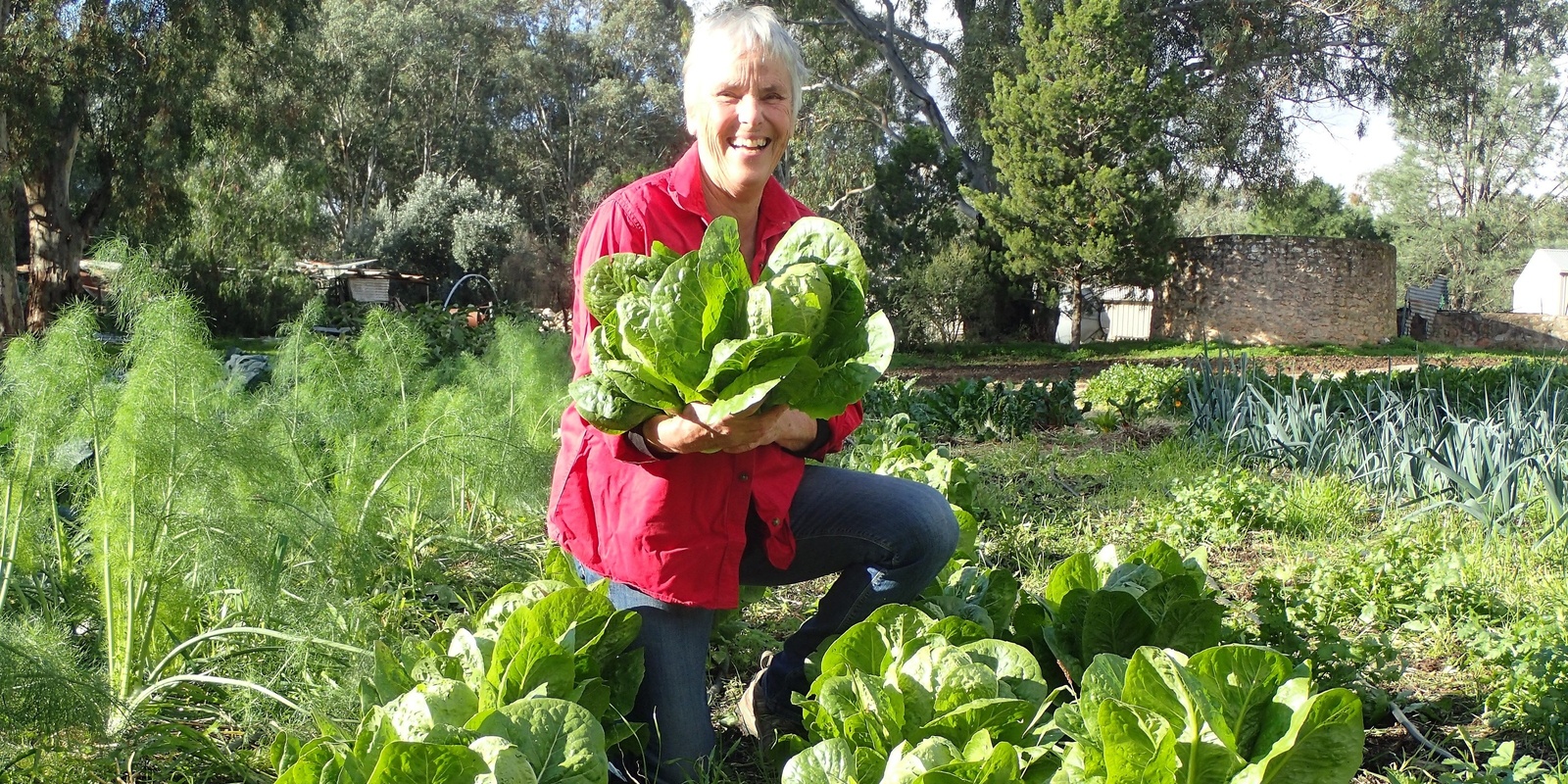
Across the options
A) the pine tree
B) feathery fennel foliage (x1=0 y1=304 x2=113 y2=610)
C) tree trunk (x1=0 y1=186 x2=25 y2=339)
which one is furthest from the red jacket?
the pine tree

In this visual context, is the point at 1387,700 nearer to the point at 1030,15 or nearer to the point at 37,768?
the point at 37,768

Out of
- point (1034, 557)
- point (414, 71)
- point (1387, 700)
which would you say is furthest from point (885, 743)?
point (414, 71)

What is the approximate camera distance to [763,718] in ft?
8.23

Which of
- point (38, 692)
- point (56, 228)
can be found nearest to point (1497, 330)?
point (38, 692)

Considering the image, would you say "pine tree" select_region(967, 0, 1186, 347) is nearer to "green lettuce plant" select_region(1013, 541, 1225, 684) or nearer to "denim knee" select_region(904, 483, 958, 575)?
"green lettuce plant" select_region(1013, 541, 1225, 684)

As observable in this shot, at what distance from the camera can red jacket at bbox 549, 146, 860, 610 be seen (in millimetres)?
2092

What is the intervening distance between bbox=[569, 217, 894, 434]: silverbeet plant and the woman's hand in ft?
0.08

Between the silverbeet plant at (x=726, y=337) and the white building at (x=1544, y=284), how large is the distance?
46165 mm

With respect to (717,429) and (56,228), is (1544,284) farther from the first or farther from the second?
(717,429)

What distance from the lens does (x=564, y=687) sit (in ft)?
6.50

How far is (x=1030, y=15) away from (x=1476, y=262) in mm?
33782

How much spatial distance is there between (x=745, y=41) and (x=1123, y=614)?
1.45m

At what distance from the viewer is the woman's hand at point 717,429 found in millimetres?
1874

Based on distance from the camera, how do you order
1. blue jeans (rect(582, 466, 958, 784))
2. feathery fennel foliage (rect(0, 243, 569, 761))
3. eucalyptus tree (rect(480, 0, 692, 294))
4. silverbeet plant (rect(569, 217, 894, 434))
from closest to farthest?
silverbeet plant (rect(569, 217, 894, 434)) < blue jeans (rect(582, 466, 958, 784)) < feathery fennel foliage (rect(0, 243, 569, 761)) < eucalyptus tree (rect(480, 0, 692, 294))
